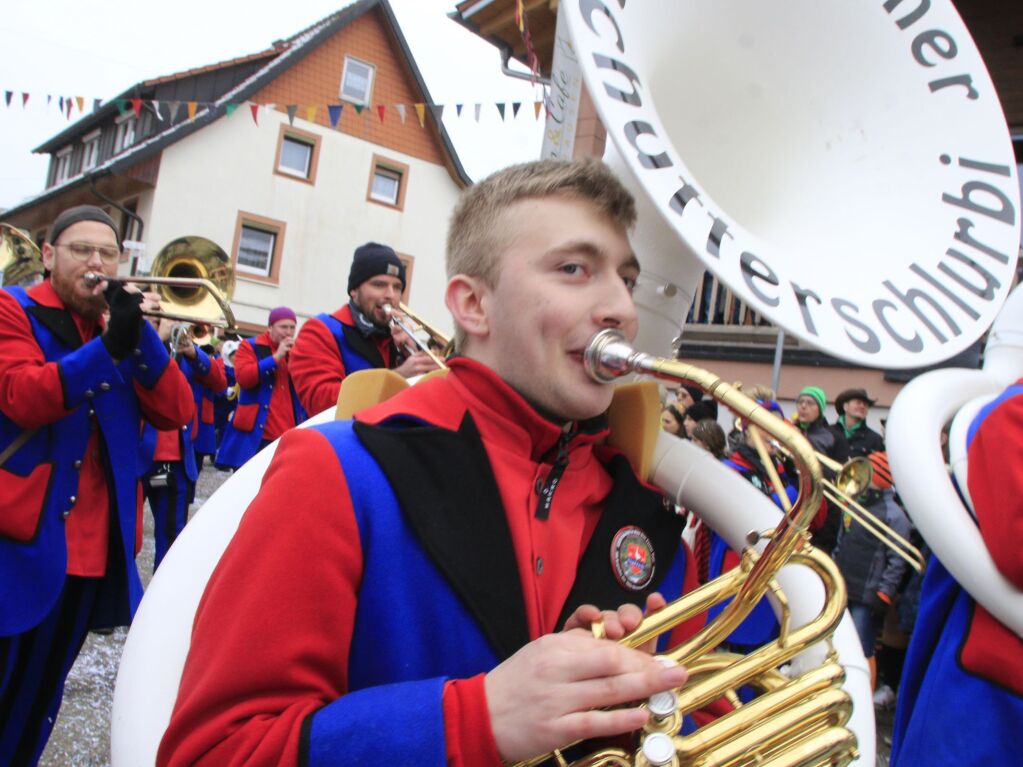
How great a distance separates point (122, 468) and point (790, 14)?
2.27 metres

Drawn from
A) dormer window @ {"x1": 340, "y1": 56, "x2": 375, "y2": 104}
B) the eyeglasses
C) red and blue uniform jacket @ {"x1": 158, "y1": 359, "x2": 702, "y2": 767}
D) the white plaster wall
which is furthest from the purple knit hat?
dormer window @ {"x1": 340, "y1": 56, "x2": 375, "y2": 104}

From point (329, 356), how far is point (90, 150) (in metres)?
24.3

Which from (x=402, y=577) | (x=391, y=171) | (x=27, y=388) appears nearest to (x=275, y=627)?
(x=402, y=577)

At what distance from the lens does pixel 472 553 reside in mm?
1158

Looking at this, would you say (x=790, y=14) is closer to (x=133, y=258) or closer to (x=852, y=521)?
(x=133, y=258)

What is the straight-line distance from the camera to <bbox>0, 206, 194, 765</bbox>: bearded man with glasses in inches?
93.7

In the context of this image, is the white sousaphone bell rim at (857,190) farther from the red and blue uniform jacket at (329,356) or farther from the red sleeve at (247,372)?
the red sleeve at (247,372)

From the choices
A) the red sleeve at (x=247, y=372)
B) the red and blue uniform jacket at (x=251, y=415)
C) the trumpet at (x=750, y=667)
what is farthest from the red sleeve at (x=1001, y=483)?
the red sleeve at (x=247, y=372)

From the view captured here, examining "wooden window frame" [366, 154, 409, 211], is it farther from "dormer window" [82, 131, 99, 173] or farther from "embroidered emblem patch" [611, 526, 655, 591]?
"embroidered emblem patch" [611, 526, 655, 591]

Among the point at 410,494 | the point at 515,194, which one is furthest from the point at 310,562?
the point at 515,194

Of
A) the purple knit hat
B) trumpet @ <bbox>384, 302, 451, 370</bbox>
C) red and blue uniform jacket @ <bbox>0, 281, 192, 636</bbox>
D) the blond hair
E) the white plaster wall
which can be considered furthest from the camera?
the white plaster wall

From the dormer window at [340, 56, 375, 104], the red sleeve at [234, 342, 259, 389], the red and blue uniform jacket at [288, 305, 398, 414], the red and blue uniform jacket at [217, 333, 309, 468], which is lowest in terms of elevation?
the red and blue uniform jacket at [217, 333, 309, 468]

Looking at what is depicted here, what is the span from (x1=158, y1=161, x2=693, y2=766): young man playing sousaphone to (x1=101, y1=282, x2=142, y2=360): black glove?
1434 mm

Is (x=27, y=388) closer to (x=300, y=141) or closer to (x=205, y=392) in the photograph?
(x=205, y=392)
